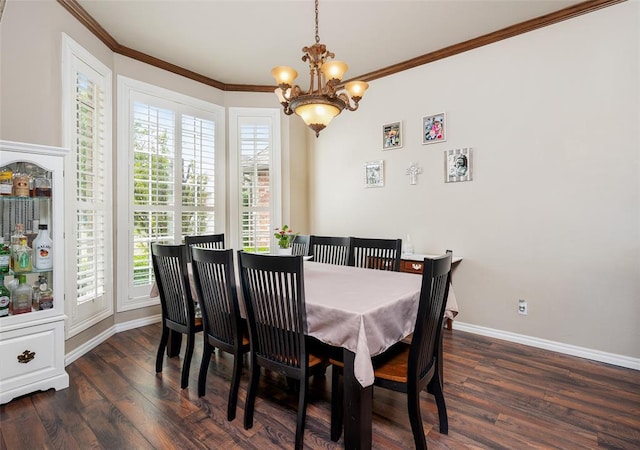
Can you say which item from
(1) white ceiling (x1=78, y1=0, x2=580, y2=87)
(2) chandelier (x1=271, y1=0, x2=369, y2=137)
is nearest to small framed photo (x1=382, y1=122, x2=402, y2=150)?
(1) white ceiling (x1=78, y1=0, x2=580, y2=87)

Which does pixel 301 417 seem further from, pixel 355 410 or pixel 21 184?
pixel 21 184

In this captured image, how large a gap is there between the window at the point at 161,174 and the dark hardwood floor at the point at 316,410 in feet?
4.02

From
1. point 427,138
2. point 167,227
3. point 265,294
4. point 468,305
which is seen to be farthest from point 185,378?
point 427,138

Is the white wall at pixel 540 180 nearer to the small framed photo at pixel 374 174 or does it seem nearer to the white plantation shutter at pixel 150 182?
the small framed photo at pixel 374 174

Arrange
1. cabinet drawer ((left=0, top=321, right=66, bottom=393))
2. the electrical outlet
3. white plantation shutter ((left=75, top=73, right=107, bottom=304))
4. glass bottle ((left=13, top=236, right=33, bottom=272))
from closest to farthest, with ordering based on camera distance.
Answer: cabinet drawer ((left=0, top=321, right=66, bottom=393)) → glass bottle ((left=13, top=236, right=33, bottom=272)) → white plantation shutter ((left=75, top=73, right=107, bottom=304)) → the electrical outlet

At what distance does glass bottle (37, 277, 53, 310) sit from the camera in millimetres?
2338

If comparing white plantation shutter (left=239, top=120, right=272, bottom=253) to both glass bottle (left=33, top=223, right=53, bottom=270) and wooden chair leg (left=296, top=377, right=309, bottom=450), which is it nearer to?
glass bottle (left=33, top=223, right=53, bottom=270)

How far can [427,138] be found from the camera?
3742 millimetres

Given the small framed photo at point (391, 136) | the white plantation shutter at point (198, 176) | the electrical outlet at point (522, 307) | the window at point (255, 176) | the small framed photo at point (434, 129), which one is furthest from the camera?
the window at point (255, 176)

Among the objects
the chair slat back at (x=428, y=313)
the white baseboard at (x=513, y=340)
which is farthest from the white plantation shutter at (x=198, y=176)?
the chair slat back at (x=428, y=313)

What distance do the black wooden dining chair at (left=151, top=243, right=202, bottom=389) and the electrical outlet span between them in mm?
2836

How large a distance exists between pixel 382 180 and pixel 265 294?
2.73 metres

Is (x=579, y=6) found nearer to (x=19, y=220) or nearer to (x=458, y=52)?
(x=458, y=52)

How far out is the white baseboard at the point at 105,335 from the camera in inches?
112
